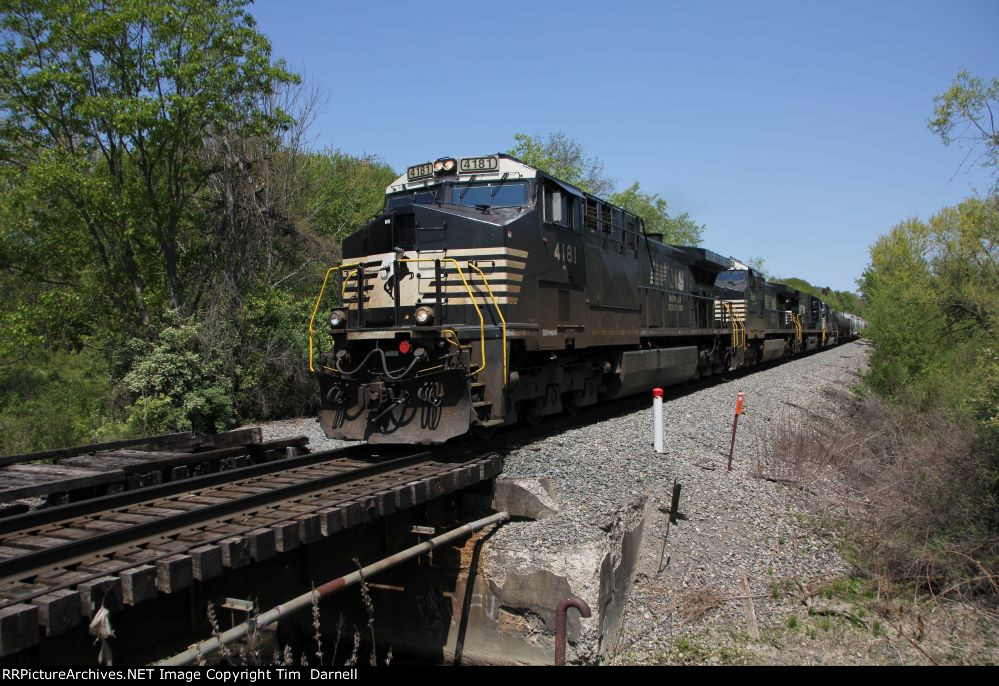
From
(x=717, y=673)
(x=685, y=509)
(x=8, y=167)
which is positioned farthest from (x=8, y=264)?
(x=717, y=673)

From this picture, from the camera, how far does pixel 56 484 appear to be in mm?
5785

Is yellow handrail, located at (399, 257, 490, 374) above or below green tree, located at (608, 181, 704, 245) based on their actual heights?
below

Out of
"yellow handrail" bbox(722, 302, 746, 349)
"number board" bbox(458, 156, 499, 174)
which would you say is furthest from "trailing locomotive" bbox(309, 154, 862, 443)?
"yellow handrail" bbox(722, 302, 746, 349)

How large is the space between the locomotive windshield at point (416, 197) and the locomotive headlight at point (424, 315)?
2.10 m

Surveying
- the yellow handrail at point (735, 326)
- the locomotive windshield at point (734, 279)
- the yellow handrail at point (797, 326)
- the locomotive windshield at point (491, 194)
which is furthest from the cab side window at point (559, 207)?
the yellow handrail at point (797, 326)

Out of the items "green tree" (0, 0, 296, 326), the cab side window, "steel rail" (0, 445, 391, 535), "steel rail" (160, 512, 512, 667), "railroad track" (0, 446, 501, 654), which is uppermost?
"green tree" (0, 0, 296, 326)

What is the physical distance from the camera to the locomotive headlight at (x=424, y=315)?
7.34m

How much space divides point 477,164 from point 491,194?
49cm

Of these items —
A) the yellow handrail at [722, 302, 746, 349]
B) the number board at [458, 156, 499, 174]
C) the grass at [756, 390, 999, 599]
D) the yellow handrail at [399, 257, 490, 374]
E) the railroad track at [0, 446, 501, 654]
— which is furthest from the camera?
the yellow handrail at [722, 302, 746, 349]

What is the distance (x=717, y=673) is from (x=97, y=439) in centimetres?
1240

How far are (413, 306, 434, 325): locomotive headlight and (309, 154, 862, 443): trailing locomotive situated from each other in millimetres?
16

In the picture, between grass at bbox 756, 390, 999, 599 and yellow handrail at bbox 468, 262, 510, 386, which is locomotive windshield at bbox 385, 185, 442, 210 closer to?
yellow handrail at bbox 468, 262, 510, 386

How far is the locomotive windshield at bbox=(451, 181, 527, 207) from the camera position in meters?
8.60

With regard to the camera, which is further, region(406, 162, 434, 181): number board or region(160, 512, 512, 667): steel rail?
region(406, 162, 434, 181): number board
